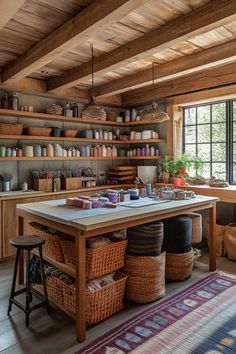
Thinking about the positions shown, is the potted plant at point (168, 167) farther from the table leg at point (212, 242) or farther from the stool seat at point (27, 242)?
the stool seat at point (27, 242)

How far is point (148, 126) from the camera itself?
18.9 feet

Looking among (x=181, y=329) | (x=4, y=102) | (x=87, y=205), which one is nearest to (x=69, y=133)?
(x=4, y=102)

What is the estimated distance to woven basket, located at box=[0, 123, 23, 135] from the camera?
423 centimetres

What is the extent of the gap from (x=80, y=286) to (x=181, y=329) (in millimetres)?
917

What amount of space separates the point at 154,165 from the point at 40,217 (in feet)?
10.8

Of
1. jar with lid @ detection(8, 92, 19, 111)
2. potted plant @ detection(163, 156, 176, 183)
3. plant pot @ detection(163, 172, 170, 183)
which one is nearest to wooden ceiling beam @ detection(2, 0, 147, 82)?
jar with lid @ detection(8, 92, 19, 111)

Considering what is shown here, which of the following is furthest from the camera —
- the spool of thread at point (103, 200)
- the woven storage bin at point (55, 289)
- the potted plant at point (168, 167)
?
the potted plant at point (168, 167)

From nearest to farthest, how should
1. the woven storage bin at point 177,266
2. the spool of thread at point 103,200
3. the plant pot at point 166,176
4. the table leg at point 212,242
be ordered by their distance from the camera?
1. the spool of thread at point 103,200
2. the woven storage bin at point 177,266
3. the table leg at point 212,242
4. the plant pot at point 166,176

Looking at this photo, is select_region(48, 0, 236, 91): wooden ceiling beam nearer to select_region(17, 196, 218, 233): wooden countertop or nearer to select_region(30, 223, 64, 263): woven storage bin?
select_region(17, 196, 218, 233): wooden countertop

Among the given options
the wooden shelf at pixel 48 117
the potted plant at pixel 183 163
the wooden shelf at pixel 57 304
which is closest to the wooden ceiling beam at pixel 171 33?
the wooden shelf at pixel 48 117

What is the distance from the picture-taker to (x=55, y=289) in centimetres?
271

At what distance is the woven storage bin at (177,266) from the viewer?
129 inches

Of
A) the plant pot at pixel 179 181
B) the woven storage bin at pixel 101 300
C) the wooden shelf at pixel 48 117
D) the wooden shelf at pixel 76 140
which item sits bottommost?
the woven storage bin at pixel 101 300

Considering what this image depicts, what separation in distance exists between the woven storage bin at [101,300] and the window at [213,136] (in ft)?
9.37
